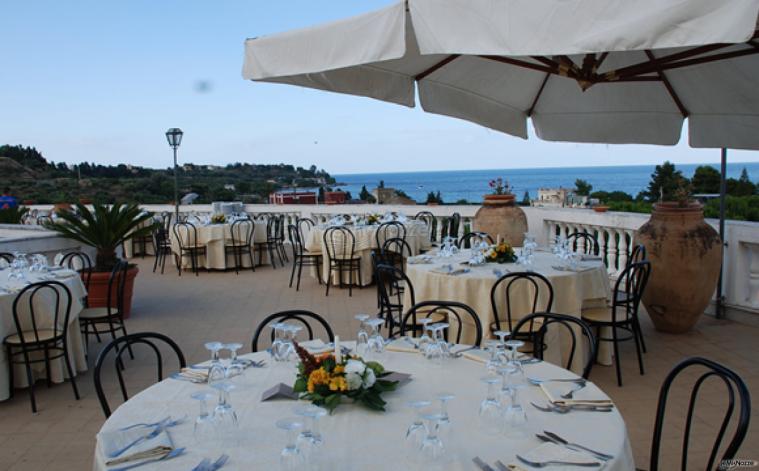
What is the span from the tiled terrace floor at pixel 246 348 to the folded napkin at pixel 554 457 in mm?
1781

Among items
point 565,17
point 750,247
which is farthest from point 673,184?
point 565,17

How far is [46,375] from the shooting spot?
15.5 feet

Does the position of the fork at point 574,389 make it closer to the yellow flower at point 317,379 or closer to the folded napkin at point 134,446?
the yellow flower at point 317,379

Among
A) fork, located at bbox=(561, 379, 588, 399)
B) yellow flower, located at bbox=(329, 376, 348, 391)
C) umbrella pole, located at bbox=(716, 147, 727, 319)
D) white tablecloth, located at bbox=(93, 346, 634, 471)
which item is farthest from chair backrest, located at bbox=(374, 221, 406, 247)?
yellow flower, located at bbox=(329, 376, 348, 391)

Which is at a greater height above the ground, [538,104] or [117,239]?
[538,104]

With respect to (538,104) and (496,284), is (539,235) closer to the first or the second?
(538,104)

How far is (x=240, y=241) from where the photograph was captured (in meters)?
10.8

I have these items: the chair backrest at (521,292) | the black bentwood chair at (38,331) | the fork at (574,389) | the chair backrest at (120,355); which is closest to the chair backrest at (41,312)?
the black bentwood chair at (38,331)

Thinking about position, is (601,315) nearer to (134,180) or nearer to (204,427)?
(204,427)

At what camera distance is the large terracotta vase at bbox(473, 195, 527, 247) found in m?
8.20

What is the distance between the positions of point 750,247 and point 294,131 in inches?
793

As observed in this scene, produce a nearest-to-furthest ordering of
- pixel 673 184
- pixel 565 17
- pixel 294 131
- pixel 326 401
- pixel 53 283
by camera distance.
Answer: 1. pixel 326 401
2. pixel 565 17
3. pixel 53 283
4. pixel 673 184
5. pixel 294 131

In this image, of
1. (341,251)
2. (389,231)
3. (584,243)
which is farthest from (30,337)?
(584,243)

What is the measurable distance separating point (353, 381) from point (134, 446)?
77 centimetres
